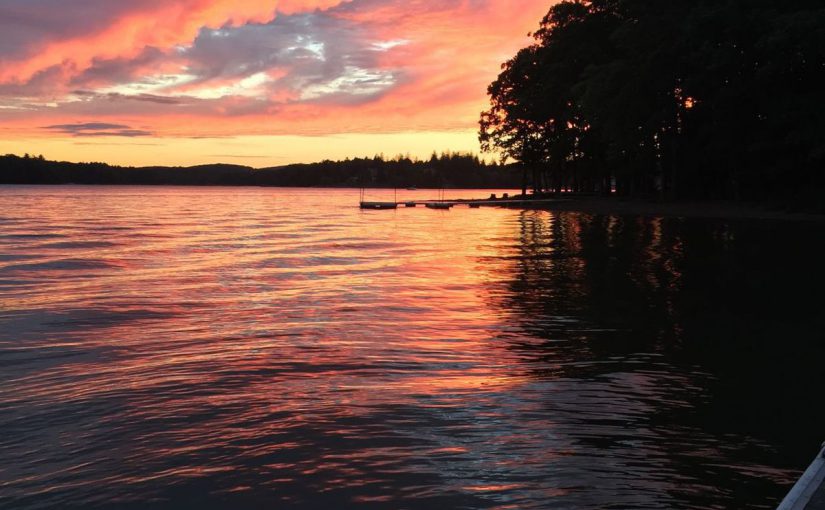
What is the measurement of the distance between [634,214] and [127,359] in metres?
48.0

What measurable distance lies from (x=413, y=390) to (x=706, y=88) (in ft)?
153

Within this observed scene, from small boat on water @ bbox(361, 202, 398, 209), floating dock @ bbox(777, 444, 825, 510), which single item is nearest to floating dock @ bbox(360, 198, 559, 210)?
small boat on water @ bbox(361, 202, 398, 209)

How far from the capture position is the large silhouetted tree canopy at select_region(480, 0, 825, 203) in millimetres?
40656

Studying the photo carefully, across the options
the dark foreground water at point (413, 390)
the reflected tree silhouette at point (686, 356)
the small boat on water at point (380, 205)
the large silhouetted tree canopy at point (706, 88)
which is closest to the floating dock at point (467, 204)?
the small boat on water at point (380, 205)

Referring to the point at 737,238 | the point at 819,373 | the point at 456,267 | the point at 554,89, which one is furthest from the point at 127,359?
the point at 554,89

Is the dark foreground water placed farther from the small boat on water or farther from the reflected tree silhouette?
the small boat on water

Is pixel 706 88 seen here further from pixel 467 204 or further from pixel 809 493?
pixel 809 493

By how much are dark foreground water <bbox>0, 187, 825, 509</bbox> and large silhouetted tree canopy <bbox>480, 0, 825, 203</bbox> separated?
83.4 ft

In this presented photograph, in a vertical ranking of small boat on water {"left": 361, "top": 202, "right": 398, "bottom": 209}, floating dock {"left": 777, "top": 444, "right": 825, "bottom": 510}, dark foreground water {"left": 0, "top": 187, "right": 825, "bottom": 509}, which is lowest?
dark foreground water {"left": 0, "top": 187, "right": 825, "bottom": 509}

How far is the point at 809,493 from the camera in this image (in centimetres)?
432

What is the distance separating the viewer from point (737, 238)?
3162cm

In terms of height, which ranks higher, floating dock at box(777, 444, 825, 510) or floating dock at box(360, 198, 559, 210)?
floating dock at box(360, 198, 559, 210)

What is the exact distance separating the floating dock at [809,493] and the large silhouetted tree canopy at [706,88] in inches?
1428

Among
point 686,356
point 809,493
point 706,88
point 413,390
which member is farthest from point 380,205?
point 809,493
